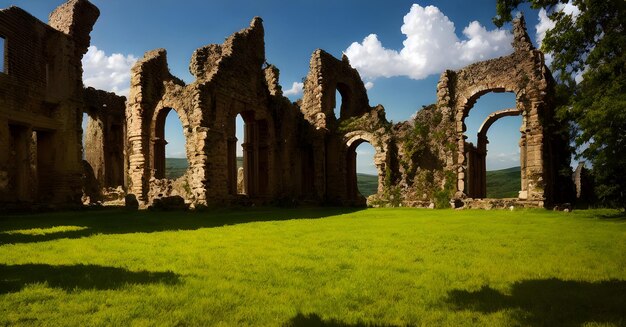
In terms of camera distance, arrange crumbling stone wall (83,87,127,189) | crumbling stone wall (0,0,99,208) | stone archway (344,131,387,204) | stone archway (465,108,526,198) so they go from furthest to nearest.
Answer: crumbling stone wall (83,87,127,189), stone archway (465,108,526,198), stone archway (344,131,387,204), crumbling stone wall (0,0,99,208)

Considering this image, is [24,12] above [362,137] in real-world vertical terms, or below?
above

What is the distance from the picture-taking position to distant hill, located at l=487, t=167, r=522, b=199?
102 ft

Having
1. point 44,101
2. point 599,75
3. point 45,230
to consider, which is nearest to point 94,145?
point 44,101

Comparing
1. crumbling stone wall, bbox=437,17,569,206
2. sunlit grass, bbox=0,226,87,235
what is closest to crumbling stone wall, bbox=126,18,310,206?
sunlit grass, bbox=0,226,87,235

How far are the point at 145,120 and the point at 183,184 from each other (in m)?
4.06

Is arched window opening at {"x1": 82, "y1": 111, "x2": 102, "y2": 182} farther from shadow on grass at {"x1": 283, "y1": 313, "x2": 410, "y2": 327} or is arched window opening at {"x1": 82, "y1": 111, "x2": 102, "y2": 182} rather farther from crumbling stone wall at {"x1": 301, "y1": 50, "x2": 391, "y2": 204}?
shadow on grass at {"x1": 283, "y1": 313, "x2": 410, "y2": 327}

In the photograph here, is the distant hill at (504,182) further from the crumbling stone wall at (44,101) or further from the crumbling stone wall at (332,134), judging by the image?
the crumbling stone wall at (44,101)

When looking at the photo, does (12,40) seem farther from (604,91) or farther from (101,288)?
(604,91)

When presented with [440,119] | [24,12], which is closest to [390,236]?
[440,119]

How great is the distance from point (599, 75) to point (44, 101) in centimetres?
2120

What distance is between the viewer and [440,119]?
70.4 ft

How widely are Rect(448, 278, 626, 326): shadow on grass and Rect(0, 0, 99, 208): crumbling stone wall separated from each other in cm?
1711

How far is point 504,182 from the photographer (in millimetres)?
33562

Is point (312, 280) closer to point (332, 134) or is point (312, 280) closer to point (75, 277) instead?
point (75, 277)
